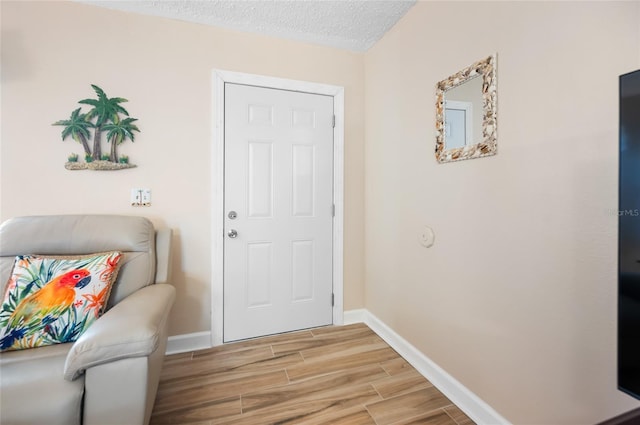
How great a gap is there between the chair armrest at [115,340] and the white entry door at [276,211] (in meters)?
1.02

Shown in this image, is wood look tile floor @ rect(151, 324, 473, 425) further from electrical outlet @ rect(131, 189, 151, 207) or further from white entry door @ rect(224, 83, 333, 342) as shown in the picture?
electrical outlet @ rect(131, 189, 151, 207)

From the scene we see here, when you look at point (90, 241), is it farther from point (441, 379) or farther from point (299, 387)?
point (441, 379)

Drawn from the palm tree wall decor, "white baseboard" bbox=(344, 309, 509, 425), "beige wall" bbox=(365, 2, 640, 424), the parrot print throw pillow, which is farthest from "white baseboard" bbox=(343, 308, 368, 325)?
the palm tree wall decor

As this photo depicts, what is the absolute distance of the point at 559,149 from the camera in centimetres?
106

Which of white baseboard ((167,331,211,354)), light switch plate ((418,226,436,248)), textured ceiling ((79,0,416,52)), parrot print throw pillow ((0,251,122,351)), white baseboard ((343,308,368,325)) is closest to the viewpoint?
parrot print throw pillow ((0,251,122,351))

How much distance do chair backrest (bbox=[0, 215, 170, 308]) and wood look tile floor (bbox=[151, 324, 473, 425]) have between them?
691 millimetres

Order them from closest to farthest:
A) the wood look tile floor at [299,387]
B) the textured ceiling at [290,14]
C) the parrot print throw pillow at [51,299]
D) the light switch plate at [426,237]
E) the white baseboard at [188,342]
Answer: the parrot print throw pillow at [51,299], the wood look tile floor at [299,387], the light switch plate at [426,237], the textured ceiling at [290,14], the white baseboard at [188,342]

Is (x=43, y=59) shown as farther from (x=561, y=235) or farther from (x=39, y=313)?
(x=561, y=235)

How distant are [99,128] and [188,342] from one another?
1639mm

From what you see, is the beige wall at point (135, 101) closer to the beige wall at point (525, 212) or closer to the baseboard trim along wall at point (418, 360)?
the baseboard trim along wall at point (418, 360)

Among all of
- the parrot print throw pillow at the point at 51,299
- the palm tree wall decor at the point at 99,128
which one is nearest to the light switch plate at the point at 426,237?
the parrot print throw pillow at the point at 51,299

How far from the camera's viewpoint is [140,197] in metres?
1.92

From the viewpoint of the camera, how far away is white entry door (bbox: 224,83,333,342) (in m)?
2.13

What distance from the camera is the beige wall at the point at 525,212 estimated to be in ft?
3.09
